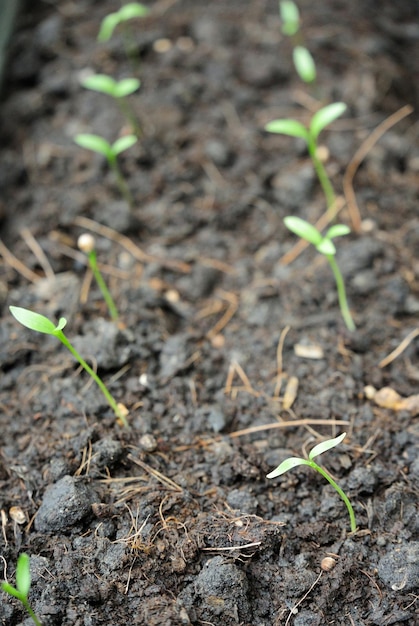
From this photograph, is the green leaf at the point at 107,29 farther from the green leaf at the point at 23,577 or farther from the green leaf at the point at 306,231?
the green leaf at the point at 23,577

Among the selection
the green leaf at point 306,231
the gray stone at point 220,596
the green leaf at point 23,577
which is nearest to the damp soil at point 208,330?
the gray stone at point 220,596

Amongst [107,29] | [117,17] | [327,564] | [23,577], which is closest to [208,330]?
[327,564]

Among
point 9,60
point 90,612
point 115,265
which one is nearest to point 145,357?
point 115,265

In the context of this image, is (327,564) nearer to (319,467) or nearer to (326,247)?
(319,467)

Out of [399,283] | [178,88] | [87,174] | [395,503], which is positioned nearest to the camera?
[395,503]

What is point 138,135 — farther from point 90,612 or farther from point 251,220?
point 90,612

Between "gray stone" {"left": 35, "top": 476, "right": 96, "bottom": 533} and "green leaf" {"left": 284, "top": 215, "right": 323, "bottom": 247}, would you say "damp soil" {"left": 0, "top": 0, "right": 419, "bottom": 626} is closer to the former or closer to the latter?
"gray stone" {"left": 35, "top": 476, "right": 96, "bottom": 533}
